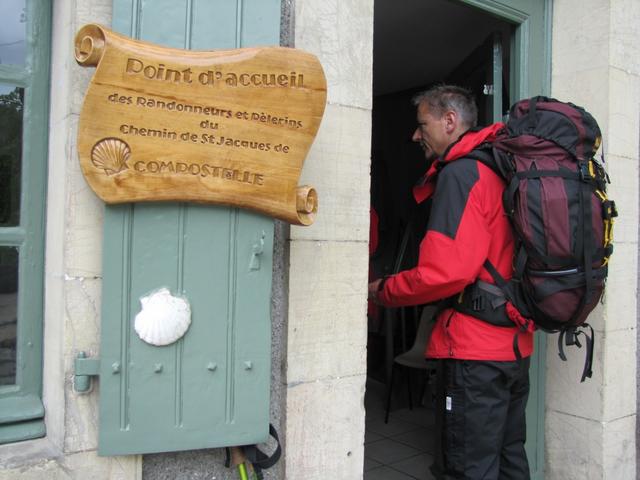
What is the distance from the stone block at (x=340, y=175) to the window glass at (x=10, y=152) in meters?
0.85

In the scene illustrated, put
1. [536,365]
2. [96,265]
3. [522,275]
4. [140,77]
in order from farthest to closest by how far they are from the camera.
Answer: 1. [536,365]
2. [522,275]
3. [96,265]
4. [140,77]

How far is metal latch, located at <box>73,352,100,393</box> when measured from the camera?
149 cm

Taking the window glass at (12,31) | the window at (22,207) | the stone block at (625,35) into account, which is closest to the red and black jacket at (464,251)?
the stone block at (625,35)

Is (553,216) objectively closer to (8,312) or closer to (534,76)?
(534,76)

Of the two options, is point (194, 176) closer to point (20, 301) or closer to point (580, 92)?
point (20, 301)

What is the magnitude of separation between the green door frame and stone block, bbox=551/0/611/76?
5 centimetres

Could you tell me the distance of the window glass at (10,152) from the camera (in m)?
1.59

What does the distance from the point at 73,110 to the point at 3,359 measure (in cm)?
75

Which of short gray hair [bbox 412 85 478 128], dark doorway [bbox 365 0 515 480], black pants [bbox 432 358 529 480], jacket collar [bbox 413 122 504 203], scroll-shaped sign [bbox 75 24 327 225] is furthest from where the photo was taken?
dark doorway [bbox 365 0 515 480]

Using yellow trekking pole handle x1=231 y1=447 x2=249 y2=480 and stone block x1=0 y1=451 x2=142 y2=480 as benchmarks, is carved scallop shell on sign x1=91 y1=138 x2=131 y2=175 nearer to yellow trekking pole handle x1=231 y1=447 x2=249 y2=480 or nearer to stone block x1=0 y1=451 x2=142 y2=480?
stone block x1=0 y1=451 x2=142 y2=480

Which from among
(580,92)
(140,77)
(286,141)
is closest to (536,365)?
(580,92)

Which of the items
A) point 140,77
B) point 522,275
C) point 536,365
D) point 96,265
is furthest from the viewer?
point 536,365

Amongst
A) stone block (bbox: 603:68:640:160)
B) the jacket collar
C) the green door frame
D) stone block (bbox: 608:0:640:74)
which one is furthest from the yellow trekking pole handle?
stone block (bbox: 608:0:640:74)

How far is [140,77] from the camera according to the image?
1.43 metres
